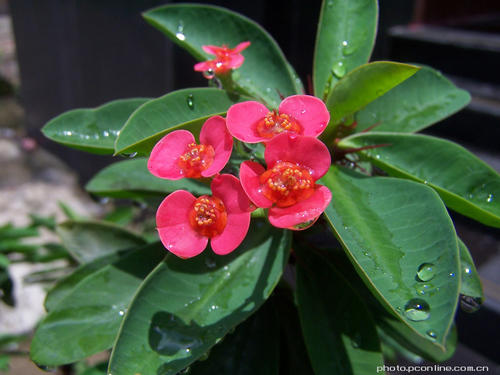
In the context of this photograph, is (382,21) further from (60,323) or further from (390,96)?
(60,323)

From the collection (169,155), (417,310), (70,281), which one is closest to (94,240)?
(70,281)

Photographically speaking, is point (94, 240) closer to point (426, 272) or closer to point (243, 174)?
point (243, 174)

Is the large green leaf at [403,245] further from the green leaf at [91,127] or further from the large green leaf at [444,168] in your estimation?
the green leaf at [91,127]

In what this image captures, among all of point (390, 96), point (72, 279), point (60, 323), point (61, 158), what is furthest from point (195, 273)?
point (61, 158)

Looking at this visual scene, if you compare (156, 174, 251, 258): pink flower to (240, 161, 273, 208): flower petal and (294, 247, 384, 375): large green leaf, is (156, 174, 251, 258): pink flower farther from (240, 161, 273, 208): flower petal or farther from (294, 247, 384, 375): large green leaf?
(294, 247, 384, 375): large green leaf

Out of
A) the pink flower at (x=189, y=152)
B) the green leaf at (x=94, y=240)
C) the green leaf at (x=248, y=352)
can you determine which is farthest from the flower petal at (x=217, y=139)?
the green leaf at (x=94, y=240)

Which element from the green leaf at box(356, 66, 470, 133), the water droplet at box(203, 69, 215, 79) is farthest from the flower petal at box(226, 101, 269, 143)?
the green leaf at box(356, 66, 470, 133)

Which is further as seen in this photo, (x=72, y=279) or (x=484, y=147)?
(x=484, y=147)
